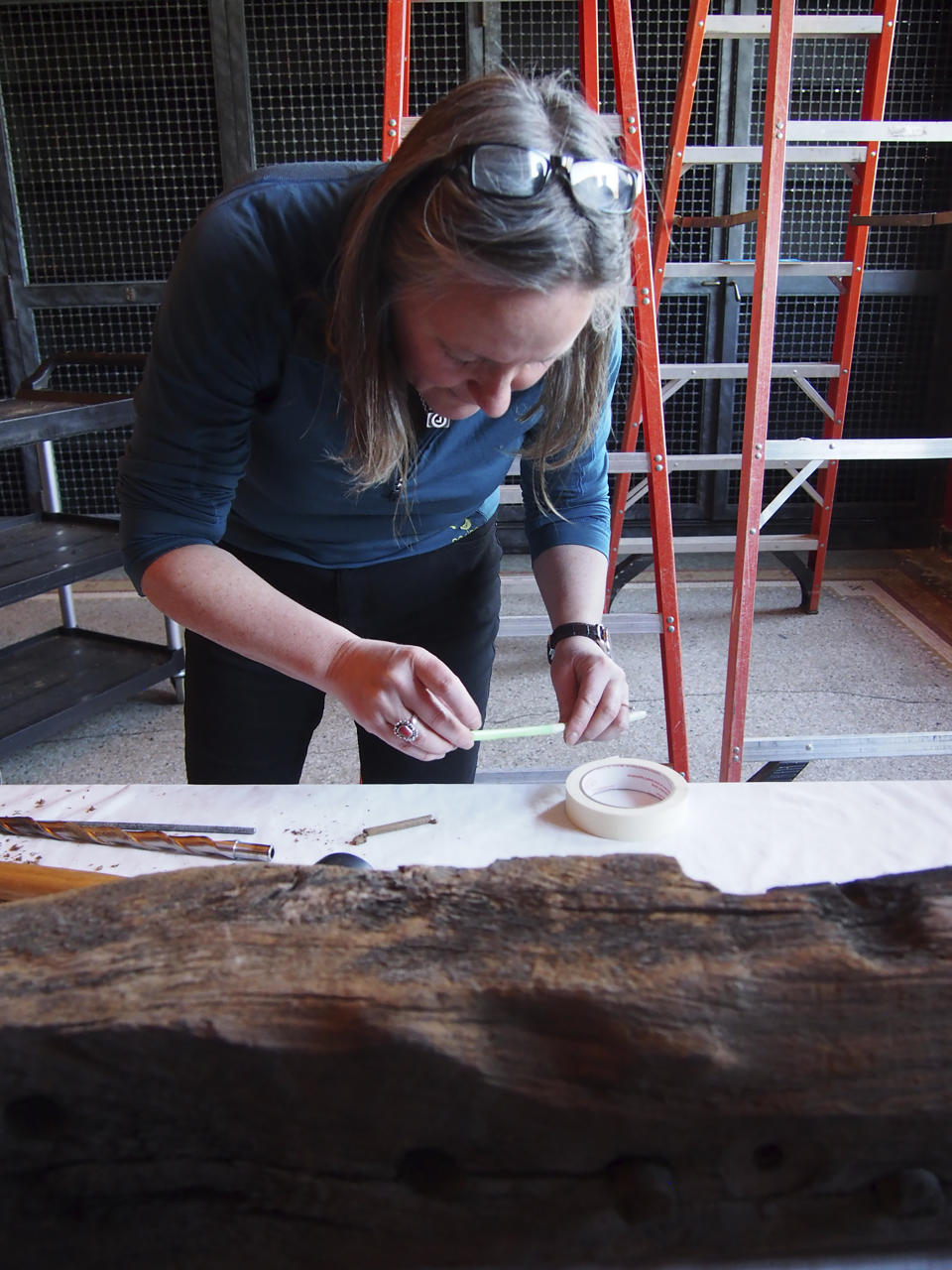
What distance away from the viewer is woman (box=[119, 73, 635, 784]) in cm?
91

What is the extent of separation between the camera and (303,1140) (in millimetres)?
614

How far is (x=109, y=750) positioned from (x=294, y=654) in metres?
1.96

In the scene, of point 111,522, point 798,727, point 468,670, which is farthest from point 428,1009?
point 111,522

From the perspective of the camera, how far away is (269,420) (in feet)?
3.86

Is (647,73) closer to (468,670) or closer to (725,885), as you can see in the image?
(468,670)

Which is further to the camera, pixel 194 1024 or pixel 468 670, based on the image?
pixel 468 670

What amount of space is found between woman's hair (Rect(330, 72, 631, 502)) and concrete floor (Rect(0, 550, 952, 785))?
1280 mm

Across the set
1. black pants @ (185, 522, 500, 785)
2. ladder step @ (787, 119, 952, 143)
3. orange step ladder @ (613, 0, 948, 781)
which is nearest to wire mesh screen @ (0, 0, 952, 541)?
orange step ladder @ (613, 0, 948, 781)

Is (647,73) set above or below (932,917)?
above

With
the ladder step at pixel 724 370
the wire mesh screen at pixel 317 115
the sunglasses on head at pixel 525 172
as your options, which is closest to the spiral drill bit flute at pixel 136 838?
the sunglasses on head at pixel 525 172

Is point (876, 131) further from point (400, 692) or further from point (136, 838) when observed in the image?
point (136, 838)

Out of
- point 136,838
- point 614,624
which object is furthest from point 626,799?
point 614,624

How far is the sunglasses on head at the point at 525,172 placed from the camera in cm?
87

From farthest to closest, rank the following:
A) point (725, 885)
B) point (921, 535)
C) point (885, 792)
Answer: point (921, 535)
point (885, 792)
point (725, 885)
